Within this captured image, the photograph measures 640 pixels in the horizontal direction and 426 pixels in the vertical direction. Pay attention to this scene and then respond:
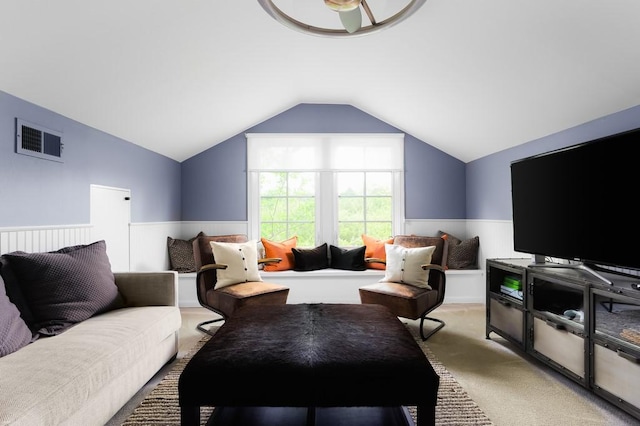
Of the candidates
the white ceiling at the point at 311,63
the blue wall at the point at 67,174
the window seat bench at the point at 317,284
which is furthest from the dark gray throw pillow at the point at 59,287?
the window seat bench at the point at 317,284

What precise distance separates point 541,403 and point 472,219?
3054 millimetres

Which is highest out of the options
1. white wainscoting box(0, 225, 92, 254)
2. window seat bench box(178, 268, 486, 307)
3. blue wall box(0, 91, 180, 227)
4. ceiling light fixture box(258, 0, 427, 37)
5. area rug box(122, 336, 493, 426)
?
ceiling light fixture box(258, 0, 427, 37)

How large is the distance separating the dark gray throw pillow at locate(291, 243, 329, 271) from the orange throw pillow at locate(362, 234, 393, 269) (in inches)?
21.9

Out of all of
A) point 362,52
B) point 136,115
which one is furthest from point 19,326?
point 362,52

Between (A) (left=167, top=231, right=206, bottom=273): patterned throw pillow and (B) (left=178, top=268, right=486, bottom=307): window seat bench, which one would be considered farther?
(A) (left=167, top=231, right=206, bottom=273): patterned throw pillow

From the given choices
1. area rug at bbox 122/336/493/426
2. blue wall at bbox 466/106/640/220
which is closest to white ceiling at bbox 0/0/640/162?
blue wall at bbox 466/106/640/220

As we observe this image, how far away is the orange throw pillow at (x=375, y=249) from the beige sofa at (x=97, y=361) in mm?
2653

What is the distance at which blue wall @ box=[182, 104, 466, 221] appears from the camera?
5.19m

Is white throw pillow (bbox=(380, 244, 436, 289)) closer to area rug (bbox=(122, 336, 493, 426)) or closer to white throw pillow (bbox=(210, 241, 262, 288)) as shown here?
area rug (bbox=(122, 336, 493, 426))

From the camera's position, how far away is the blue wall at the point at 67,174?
2371 millimetres

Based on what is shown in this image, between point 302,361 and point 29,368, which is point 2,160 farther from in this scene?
point 302,361

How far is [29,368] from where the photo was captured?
5.25 ft

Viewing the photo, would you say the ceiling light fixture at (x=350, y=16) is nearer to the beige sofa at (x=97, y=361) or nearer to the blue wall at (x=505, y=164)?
the blue wall at (x=505, y=164)

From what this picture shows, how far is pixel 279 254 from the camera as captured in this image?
4.84 meters
